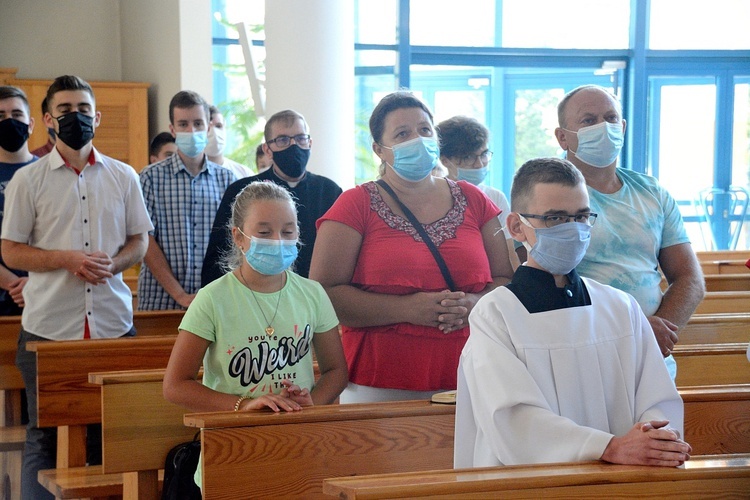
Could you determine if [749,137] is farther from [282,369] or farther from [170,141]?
[282,369]

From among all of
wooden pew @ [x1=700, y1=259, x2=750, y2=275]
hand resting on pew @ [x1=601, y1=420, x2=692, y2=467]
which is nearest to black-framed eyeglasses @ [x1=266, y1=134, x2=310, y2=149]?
hand resting on pew @ [x1=601, y1=420, x2=692, y2=467]

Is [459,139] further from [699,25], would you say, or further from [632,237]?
[699,25]

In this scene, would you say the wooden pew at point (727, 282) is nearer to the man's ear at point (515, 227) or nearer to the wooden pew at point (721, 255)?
the wooden pew at point (721, 255)

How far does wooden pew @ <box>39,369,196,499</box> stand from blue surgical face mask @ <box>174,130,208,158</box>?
5.10 feet

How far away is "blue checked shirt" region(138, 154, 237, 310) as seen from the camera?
4.31 meters

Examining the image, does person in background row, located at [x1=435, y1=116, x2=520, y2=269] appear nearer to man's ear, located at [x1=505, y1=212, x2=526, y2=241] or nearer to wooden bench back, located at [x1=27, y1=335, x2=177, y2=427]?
wooden bench back, located at [x1=27, y1=335, x2=177, y2=427]

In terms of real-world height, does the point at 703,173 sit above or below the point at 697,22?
below

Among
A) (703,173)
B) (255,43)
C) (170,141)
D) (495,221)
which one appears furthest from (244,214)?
(703,173)

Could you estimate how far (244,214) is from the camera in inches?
111

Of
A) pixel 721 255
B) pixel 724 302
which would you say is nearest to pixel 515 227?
pixel 724 302

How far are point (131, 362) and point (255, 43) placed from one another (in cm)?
667

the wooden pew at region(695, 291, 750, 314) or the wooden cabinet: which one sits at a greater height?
the wooden cabinet

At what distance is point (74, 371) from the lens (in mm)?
3328

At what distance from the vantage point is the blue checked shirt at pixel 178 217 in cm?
431
